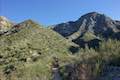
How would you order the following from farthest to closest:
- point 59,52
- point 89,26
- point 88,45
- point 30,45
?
1. point 89,26
2. point 88,45
3. point 59,52
4. point 30,45

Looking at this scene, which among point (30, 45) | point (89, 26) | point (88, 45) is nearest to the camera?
point (30, 45)

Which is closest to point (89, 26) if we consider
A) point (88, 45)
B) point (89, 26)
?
point (89, 26)

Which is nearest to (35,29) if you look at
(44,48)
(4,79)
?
(44,48)

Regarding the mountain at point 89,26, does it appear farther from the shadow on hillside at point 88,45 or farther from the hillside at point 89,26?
the shadow on hillside at point 88,45

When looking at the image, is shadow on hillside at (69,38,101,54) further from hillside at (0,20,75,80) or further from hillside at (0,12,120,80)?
hillside at (0,20,75,80)

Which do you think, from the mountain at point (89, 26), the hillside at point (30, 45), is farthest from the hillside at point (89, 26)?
the hillside at point (30, 45)

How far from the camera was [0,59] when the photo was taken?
29906mm

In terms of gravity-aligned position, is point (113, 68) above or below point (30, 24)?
below

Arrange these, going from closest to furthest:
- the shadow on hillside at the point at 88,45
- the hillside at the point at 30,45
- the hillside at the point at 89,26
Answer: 1. the hillside at the point at 30,45
2. the shadow on hillside at the point at 88,45
3. the hillside at the point at 89,26

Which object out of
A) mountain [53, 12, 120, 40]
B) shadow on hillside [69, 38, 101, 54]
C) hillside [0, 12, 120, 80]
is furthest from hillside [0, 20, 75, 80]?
mountain [53, 12, 120, 40]

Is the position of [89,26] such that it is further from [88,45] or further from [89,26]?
[88,45]

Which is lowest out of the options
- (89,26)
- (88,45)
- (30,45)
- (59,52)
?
(59,52)

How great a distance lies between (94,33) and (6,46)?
30004 millimetres

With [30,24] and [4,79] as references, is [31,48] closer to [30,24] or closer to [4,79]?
[30,24]
